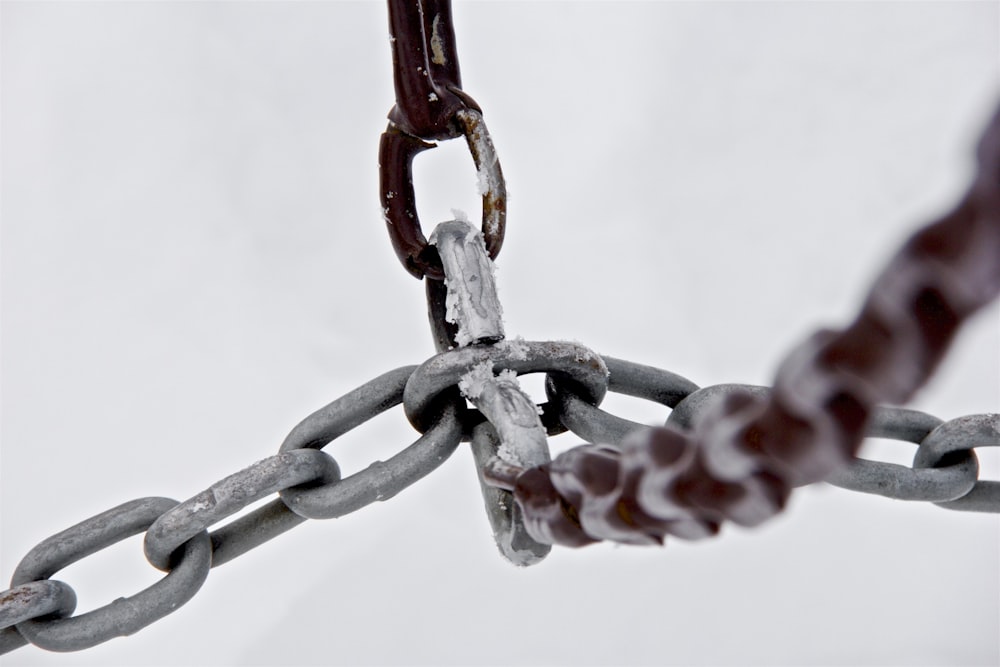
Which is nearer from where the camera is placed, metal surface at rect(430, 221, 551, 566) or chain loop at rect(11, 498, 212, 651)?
metal surface at rect(430, 221, 551, 566)

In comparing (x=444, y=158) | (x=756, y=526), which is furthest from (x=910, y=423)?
(x=444, y=158)

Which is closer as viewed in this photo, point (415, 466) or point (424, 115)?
point (415, 466)

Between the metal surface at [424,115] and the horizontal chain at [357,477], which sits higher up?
the metal surface at [424,115]

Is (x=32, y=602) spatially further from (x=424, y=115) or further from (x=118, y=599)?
(x=424, y=115)

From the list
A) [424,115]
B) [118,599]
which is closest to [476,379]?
[424,115]

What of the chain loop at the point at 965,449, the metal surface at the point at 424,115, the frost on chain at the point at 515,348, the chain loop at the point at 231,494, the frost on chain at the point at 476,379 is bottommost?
the chain loop at the point at 965,449

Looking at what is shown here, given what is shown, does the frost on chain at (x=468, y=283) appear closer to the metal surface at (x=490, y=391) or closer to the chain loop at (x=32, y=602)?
the metal surface at (x=490, y=391)

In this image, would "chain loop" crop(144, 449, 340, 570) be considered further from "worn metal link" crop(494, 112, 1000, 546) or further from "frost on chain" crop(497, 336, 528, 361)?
"worn metal link" crop(494, 112, 1000, 546)

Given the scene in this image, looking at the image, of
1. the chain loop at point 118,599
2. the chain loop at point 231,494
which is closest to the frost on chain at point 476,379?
the chain loop at point 231,494

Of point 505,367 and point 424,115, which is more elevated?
point 424,115

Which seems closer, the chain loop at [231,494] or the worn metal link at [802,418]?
the worn metal link at [802,418]

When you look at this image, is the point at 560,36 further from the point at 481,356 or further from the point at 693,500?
the point at 693,500

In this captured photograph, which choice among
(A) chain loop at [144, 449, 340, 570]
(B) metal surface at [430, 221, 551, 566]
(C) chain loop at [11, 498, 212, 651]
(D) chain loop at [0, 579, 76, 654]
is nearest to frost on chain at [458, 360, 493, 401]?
(B) metal surface at [430, 221, 551, 566]
